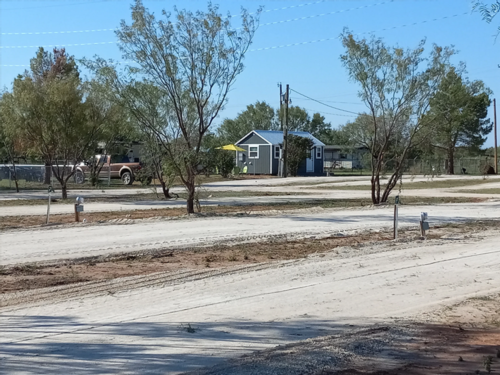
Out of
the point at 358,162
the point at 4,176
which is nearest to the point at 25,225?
the point at 4,176

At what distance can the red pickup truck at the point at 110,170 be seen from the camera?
155 feet

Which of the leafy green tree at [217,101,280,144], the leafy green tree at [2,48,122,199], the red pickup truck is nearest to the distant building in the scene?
the leafy green tree at [217,101,280,144]

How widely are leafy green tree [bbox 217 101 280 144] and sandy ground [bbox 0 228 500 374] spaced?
89.2 m

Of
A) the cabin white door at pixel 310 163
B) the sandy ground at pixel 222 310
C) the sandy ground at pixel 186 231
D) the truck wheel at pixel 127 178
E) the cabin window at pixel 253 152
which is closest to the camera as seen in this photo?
the sandy ground at pixel 222 310

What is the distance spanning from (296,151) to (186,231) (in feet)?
156

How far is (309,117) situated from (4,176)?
70.4 meters

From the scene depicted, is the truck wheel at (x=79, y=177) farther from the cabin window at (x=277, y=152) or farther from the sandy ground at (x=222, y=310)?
the sandy ground at (x=222, y=310)

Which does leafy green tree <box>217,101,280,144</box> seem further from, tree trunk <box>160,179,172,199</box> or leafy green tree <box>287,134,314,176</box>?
tree trunk <box>160,179,172,199</box>

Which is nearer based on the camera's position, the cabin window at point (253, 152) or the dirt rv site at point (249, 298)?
the dirt rv site at point (249, 298)

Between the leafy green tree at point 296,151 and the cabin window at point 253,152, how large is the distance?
5.07 metres

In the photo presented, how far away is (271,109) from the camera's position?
4284 inches

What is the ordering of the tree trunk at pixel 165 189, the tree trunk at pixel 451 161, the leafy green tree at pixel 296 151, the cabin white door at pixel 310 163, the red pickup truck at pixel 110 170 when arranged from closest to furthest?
the tree trunk at pixel 165 189, the red pickup truck at pixel 110 170, the leafy green tree at pixel 296 151, the tree trunk at pixel 451 161, the cabin white door at pixel 310 163

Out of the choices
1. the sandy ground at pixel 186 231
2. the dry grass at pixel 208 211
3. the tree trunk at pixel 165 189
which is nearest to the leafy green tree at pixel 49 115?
the tree trunk at pixel 165 189

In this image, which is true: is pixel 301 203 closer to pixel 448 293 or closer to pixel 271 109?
pixel 448 293
